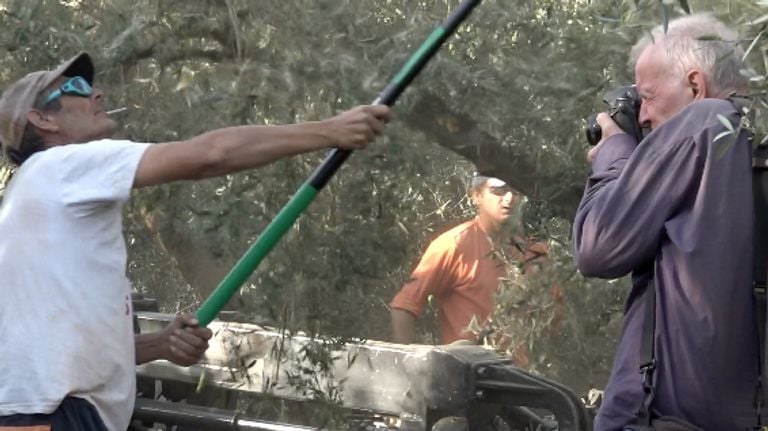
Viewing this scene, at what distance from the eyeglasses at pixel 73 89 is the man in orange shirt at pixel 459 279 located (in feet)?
9.64

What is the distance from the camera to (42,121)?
417 centimetres

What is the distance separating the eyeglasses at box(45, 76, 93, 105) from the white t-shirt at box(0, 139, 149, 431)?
346mm

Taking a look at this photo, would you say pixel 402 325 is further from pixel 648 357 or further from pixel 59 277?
pixel 648 357

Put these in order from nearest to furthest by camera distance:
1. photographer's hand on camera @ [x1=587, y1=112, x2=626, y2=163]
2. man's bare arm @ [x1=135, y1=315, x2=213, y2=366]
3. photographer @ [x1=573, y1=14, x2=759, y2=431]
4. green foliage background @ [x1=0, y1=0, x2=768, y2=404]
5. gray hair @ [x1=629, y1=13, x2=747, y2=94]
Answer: photographer @ [x1=573, y1=14, x2=759, y2=431]
gray hair @ [x1=629, y1=13, x2=747, y2=94]
photographer's hand on camera @ [x1=587, y1=112, x2=626, y2=163]
man's bare arm @ [x1=135, y1=315, x2=213, y2=366]
green foliage background @ [x1=0, y1=0, x2=768, y2=404]

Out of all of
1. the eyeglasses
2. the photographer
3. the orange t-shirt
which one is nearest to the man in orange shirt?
the orange t-shirt

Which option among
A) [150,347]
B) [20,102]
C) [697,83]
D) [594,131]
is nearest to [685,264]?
[697,83]

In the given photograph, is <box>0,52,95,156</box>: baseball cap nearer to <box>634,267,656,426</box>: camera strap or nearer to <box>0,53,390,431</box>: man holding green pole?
<box>0,53,390,431</box>: man holding green pole

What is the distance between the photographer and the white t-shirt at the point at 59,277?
381cm

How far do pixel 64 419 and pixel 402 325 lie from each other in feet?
10.9

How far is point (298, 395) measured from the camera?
232 inches

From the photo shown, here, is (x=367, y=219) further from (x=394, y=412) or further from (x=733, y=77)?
(x=733, y=77)

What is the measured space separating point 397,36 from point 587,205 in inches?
88.6

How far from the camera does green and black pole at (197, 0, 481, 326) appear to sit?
3.86 m

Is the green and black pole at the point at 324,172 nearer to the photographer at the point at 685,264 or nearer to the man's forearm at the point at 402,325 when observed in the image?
the photographer at the point at 685,264
